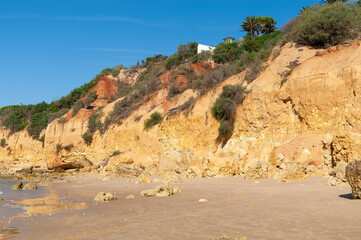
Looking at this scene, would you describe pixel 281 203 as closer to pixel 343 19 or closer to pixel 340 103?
pixel 340 103

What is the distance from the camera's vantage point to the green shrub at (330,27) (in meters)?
20.3

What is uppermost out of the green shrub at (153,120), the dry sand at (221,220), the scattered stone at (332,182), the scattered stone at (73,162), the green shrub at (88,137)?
the green shrub at (153,120)

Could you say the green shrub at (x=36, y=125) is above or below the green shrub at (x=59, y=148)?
above

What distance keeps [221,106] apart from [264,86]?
2.76 m

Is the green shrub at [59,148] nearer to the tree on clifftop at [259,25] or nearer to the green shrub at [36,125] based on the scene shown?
the green shrub at [36,125]

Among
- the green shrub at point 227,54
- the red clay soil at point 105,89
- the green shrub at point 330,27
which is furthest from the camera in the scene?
the red clay soil at point 105,89

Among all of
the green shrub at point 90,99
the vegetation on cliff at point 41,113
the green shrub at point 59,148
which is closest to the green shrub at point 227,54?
the green shrub at point 90,99

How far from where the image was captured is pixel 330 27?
822 inches

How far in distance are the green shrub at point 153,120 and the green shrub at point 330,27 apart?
11.6 meters

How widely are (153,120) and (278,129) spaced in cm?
1194

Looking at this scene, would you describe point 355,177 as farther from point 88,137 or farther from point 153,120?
point 88,137

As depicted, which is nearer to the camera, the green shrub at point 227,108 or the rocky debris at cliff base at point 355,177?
the rocky debris at cliff base at point 355,177

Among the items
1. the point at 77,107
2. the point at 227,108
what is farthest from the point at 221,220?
the point at 77,107

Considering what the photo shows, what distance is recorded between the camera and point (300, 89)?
1684cm
